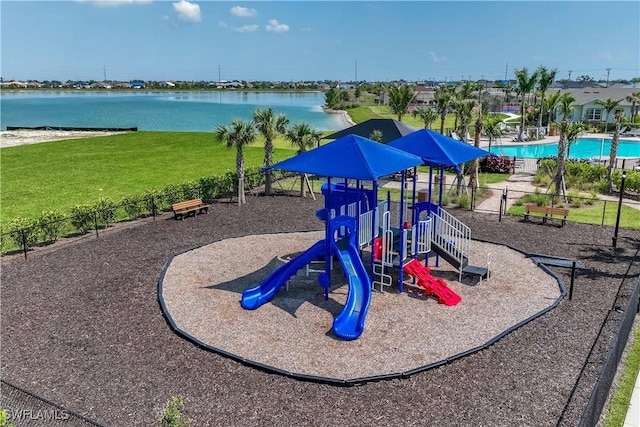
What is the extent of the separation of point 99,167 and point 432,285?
2922 cm

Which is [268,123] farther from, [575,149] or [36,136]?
[36,136]

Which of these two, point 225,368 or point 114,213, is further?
point 114,213

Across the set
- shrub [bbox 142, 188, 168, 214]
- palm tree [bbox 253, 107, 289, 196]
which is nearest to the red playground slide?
shrub [bbox 142, 188, 168, 214]

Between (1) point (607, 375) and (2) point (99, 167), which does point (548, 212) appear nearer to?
(1) point (607, 375)

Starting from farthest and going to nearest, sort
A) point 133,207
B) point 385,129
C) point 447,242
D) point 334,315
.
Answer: point 385,129 < point 133,207 < point 447,242 < point 334,315

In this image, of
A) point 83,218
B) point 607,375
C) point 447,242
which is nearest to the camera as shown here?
point 607,375

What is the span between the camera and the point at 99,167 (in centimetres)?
3428

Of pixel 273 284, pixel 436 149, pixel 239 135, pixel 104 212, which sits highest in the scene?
pixel 436 149

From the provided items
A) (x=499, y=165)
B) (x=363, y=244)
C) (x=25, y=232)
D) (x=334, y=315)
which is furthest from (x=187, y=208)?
(x=499, y=165)

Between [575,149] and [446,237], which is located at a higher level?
[575,149]

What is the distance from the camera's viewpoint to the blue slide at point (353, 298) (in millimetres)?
10453

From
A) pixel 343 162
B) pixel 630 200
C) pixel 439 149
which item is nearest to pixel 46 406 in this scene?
pixel 343 162

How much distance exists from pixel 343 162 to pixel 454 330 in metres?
4.67

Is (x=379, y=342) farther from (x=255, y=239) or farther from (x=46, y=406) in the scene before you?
(x=255, y=239)
